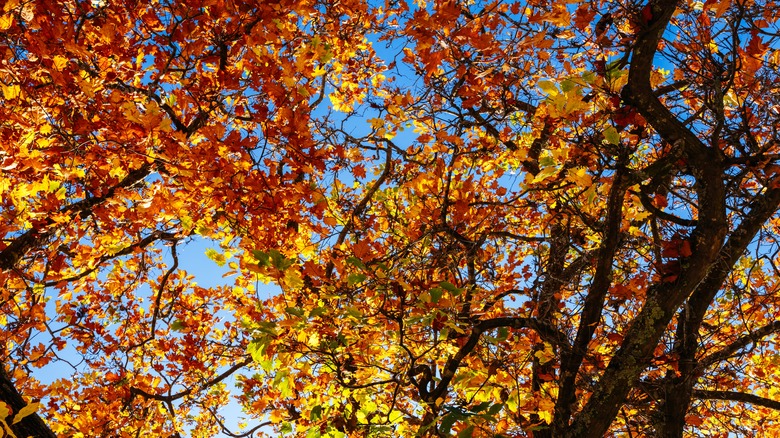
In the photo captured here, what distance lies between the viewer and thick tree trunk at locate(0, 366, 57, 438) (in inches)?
126

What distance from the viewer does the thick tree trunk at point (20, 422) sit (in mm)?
3201

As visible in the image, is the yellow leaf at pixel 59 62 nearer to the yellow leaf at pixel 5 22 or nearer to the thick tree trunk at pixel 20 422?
the yellow leaf at pixel 5 22

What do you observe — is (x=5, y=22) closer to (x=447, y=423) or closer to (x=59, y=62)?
(x=59, y=62)

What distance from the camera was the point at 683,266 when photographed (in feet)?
11.2

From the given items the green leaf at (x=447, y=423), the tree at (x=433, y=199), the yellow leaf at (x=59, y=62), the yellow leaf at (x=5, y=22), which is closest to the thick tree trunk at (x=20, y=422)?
the tree at (x=433, y=199)

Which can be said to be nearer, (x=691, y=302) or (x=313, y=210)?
(x=691, y=302)

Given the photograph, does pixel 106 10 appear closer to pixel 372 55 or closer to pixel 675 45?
pixel 372 55

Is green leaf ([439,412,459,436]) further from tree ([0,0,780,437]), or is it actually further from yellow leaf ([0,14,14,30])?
yellow leaf ([0,14,14,30])

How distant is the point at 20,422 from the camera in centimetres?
322

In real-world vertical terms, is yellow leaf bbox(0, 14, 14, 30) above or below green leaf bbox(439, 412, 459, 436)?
above

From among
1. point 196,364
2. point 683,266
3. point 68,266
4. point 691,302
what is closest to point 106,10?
point 68,266

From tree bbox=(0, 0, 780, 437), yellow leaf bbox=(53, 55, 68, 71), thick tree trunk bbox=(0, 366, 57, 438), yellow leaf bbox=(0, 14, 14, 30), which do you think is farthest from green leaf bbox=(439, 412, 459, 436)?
yellow leaf bbox=(0, 14, 14, 30)

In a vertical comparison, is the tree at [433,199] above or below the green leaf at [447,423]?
above

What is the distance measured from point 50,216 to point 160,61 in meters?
1.90
